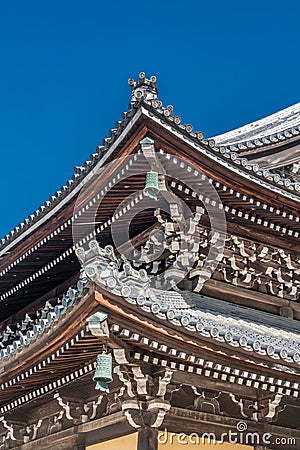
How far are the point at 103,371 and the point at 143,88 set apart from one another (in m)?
3.93

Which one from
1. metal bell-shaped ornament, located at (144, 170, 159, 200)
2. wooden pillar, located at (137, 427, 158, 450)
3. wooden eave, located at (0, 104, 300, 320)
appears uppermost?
wooden eave, located at (0, 104, 300, 320)

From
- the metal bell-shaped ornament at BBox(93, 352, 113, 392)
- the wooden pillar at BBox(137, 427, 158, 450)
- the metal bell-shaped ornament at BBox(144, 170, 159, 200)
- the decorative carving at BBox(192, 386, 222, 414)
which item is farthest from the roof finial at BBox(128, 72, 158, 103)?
the wooden pillar at BBox(137, 427, 158, 450)

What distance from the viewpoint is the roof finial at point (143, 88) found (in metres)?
8.44

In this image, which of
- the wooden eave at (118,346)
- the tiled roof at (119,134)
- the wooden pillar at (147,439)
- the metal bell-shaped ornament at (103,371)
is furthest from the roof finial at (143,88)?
the wooden pillar at (147,439)

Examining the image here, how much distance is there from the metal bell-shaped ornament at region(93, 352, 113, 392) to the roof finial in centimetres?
350

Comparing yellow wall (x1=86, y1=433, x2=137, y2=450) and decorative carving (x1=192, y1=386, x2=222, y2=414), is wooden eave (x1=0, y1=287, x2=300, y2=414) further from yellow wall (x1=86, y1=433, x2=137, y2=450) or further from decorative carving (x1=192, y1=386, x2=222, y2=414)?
yellow wall (x1=86, y1=433, x2=137, y2=450)

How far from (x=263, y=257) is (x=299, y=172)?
2.22 metres

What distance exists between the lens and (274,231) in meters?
10.3

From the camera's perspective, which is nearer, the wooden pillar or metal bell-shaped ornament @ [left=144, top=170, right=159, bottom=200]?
the wooden pillar

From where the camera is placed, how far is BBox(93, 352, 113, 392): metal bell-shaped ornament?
664cm

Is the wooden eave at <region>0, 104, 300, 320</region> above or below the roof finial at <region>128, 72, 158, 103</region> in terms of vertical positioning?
below

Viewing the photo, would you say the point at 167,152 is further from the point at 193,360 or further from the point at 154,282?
the point at 193,360

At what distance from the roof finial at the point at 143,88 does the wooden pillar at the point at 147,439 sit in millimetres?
4221

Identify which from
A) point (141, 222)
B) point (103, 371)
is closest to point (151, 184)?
point (141, 222)
